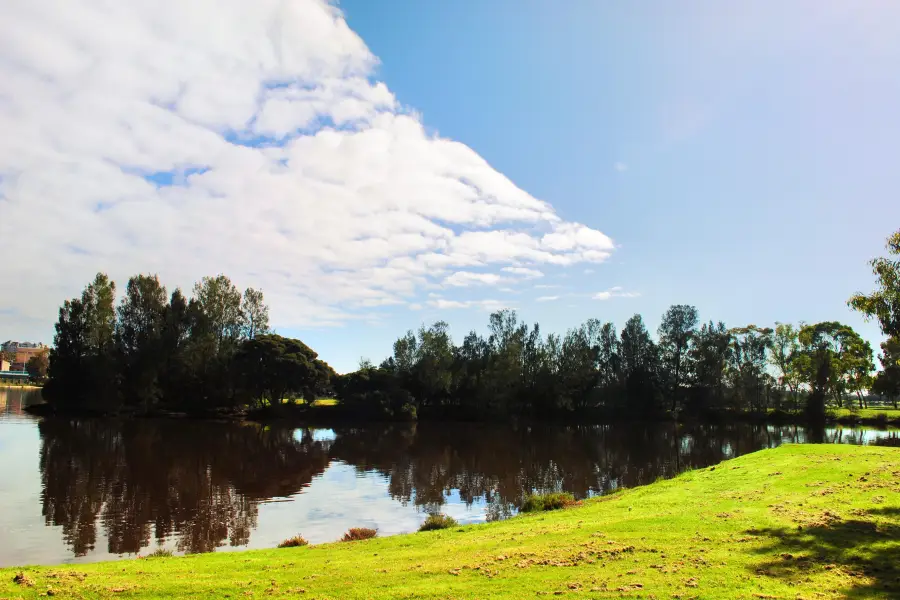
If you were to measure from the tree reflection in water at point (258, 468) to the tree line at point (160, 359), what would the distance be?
1395cm

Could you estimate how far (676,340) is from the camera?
103 m

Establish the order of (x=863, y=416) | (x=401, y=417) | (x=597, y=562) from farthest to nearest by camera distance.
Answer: (x=401, y=417)
(x=863, y=416)
(x=597, y=562)

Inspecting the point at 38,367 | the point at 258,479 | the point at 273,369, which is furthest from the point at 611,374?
the point at 38,367

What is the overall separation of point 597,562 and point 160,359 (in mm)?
85379

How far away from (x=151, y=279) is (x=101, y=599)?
87.6 metres

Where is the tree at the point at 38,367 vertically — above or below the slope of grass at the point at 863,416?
above

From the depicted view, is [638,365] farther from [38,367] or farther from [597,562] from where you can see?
[38,367]

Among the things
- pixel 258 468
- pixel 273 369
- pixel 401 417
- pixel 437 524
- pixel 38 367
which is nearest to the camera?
pixel 437 524

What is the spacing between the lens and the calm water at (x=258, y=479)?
781 inches

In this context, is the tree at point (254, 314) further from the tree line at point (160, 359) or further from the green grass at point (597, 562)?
the green grass at point (597, 562)

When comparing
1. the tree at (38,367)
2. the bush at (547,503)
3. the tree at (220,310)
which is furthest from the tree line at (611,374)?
the tree at (38,367)

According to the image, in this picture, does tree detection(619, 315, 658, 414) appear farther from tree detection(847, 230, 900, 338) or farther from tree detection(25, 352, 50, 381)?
tree detection(25, 352, 50, 381)

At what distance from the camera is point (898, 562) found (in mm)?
9633

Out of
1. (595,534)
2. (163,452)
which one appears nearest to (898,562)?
Answer: (595,534)
